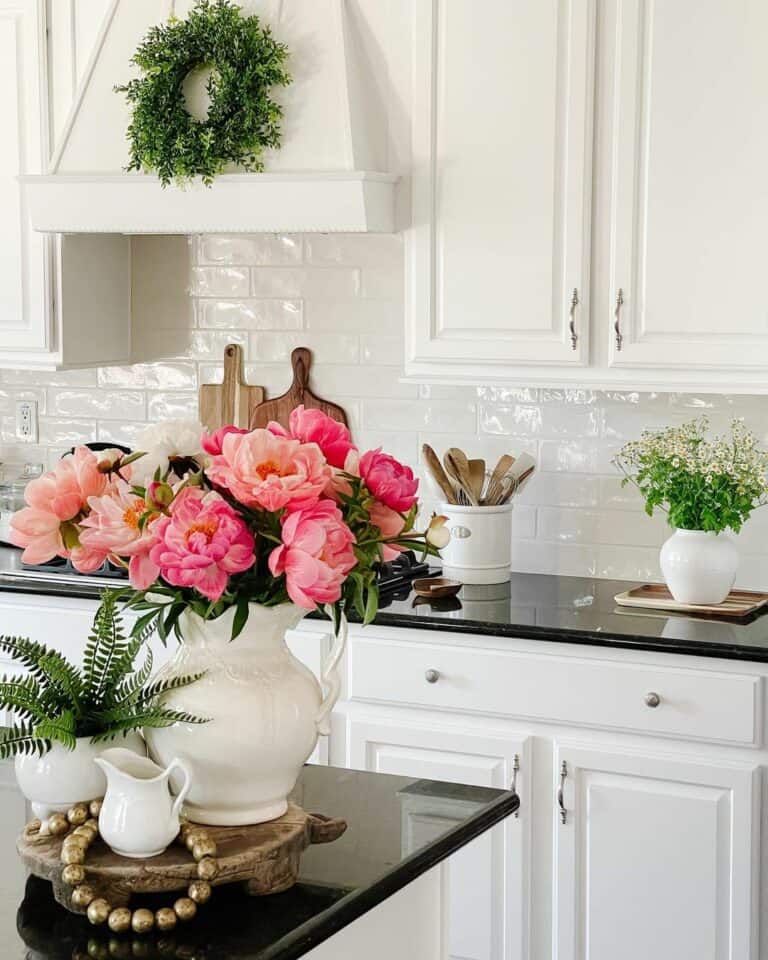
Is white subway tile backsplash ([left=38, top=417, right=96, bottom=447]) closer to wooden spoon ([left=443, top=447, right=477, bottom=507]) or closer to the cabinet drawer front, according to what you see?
wooden spoon ([left=443, top=447, right=477, bottom=507])

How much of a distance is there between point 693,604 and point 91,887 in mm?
1983

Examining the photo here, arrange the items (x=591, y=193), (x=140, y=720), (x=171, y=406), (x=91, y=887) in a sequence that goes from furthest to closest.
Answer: (x=171, y=406) < (x=591, y=193) < (x=140, y=720) < (x=91, y=887)

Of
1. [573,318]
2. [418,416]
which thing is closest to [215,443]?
[573,318]

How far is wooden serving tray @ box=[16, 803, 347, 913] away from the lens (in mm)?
1520

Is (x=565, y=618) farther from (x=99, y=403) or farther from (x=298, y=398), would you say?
(x=99, y=403)

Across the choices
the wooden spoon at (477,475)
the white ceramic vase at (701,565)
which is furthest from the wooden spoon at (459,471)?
the white ceramic vase at (701,565)

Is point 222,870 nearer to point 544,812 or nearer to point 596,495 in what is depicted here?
point 544,812

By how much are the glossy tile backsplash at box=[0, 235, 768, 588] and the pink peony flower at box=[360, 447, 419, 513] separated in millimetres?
1967

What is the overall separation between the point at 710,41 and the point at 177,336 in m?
1.69

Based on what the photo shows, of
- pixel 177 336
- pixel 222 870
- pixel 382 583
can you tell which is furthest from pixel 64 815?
pixel 177 336

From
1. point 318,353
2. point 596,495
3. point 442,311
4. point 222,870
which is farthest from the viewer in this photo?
point 318,353

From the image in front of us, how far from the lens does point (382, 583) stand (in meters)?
3.50

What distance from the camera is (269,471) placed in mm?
1562

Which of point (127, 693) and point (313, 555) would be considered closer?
point (313, 555)
